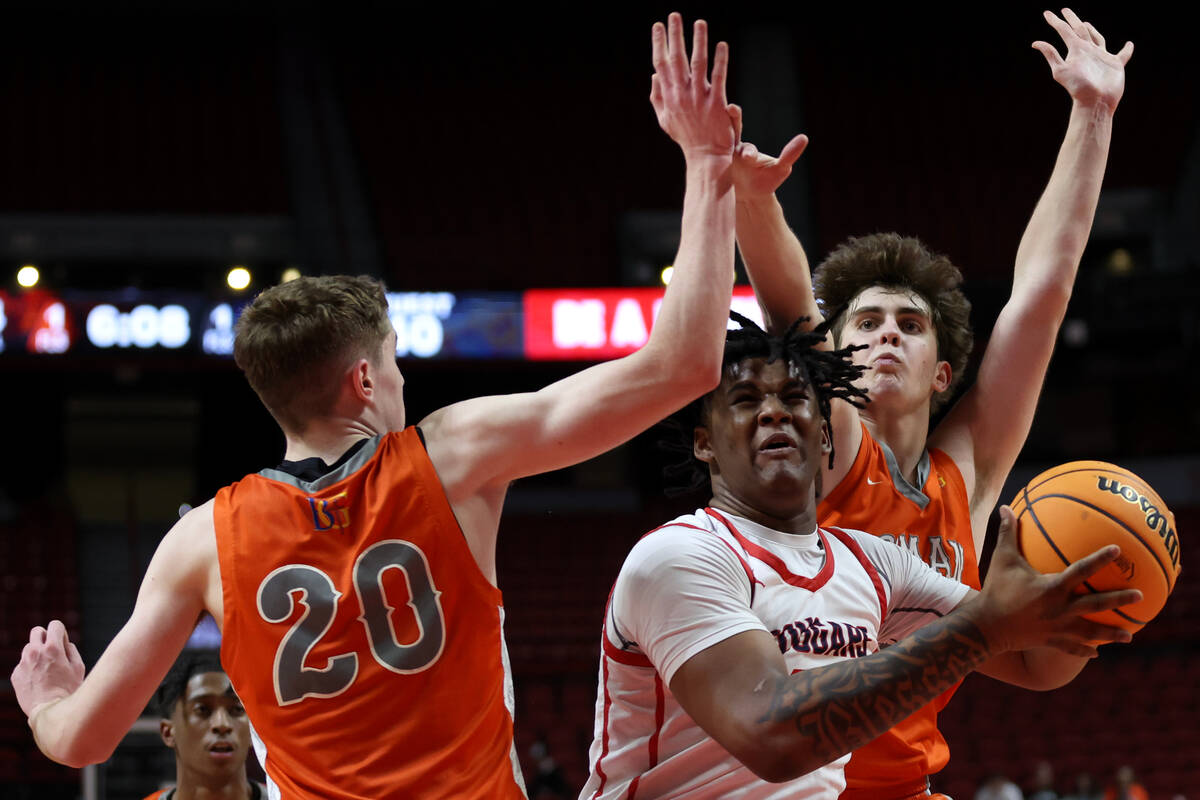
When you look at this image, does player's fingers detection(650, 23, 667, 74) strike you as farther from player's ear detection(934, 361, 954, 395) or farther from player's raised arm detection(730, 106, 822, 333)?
player's ear detection(934, 361, 954, 395)

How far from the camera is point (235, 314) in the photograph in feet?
45.6

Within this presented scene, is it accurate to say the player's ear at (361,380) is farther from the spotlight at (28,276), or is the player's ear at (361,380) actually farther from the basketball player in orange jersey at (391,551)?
the spotlight at (28,276)

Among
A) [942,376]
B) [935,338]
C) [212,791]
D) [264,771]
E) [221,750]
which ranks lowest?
[212,791]

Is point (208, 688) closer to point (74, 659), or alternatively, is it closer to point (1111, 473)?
point (74, 659)

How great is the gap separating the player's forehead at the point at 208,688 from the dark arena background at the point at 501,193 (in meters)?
10.2

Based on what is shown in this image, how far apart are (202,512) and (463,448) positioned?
626 millimetres

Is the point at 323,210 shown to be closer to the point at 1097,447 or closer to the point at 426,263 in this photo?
the point at 426,263

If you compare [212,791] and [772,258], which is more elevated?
[772,258]

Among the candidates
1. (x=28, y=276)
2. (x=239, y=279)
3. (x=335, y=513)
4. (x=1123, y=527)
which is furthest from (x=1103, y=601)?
(x=28, y=276)

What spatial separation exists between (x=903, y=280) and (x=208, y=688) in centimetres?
278

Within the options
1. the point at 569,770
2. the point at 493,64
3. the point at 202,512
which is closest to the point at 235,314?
the point at 569,770

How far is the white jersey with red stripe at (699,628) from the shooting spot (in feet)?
7.80

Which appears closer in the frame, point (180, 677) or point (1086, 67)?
point (1086, 67)

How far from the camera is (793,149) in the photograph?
2.85 meters
